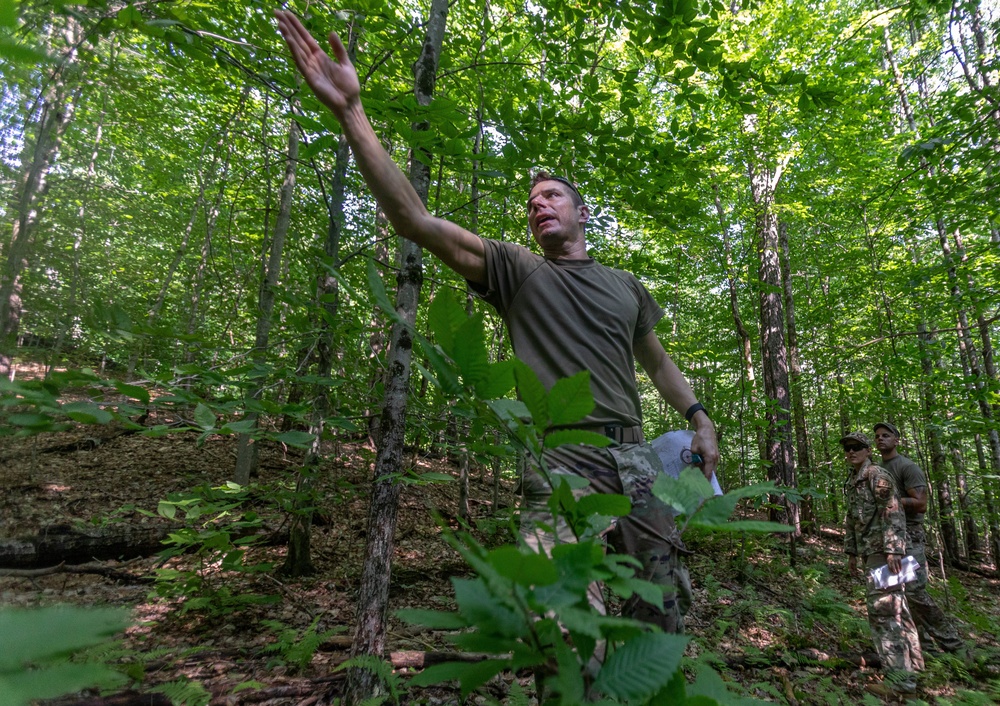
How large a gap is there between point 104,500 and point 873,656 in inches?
377

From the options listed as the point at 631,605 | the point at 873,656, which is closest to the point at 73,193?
the point at 631,605

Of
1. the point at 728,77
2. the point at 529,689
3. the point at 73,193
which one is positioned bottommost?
the point at 529,689

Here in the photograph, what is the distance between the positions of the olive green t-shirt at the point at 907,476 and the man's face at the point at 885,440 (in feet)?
0.48

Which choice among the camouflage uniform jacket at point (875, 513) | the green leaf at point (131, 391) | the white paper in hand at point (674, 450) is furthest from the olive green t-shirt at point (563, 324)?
the camouflage uniform jacket at point (875, 513)

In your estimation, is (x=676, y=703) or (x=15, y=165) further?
(x=15, y=165)

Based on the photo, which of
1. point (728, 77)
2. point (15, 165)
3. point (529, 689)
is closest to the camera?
point (15, 165)

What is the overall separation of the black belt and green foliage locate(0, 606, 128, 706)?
168 centimetres

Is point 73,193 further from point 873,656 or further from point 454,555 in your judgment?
point 873,656

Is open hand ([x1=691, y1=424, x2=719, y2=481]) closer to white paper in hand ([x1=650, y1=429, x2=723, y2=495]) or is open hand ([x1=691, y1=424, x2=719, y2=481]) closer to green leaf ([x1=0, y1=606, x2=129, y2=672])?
white paper in hand ([x1=650, y1=429, x2=723, y2=495])

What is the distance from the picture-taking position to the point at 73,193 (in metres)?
2.14

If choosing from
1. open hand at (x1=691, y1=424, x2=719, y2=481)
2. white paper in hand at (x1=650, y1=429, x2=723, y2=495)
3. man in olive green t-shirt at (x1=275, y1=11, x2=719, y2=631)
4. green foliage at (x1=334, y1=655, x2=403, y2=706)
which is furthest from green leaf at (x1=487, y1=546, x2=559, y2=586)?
green foliage at (x1=334, y1=655, x2=403, y2=706)

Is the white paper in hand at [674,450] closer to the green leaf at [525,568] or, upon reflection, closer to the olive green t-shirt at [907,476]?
the green leaf at [525,568]

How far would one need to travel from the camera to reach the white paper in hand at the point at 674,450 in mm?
1951

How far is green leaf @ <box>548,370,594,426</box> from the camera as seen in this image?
0.66 metres
